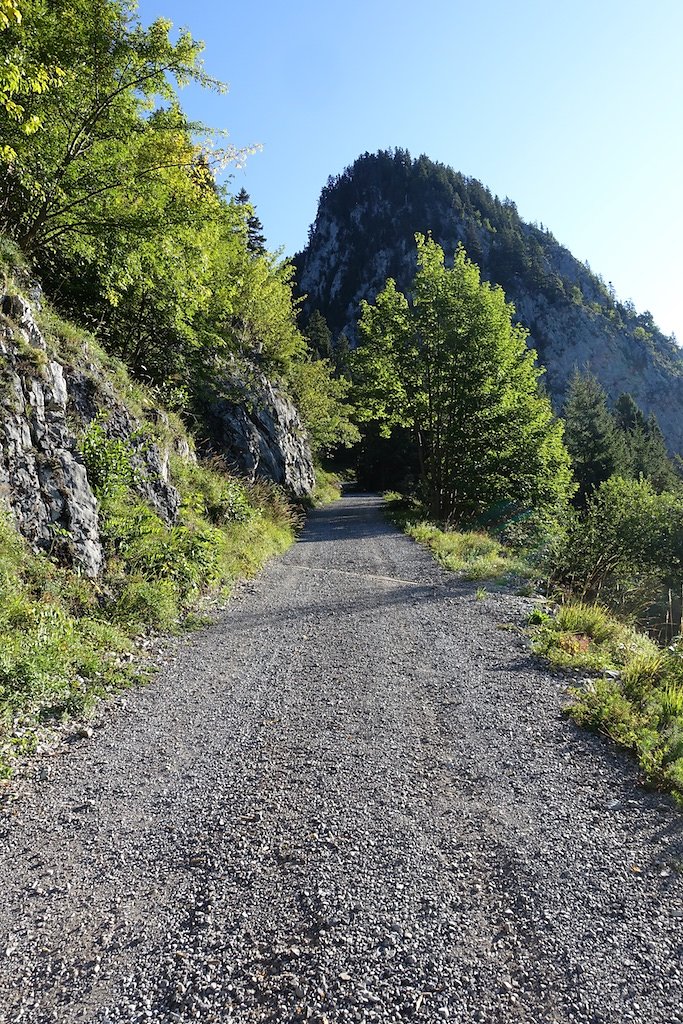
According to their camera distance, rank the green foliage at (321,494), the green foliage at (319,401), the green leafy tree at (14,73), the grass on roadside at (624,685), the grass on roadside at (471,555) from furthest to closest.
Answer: the green foliage at (319,401) < the green foliage at (321,494) < the grass on roadside at (471,555) < the green leafy tree at (14,73) < the grass on roadside at (624,685)

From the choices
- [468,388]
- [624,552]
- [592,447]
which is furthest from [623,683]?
[592,447]

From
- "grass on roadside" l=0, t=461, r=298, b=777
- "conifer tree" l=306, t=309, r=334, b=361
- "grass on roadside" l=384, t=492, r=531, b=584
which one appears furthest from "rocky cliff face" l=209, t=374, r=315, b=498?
"conifer tree" l=306, t=309, r=334, b=361

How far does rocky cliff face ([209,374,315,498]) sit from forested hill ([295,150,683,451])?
121137 millimetres

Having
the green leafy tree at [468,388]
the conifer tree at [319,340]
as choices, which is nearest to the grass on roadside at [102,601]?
the green leafy tree at [468,388]

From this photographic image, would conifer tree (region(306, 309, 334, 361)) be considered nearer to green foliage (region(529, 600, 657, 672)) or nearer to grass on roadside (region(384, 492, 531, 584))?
grass on roadside (region(384, 492, 531, 584))

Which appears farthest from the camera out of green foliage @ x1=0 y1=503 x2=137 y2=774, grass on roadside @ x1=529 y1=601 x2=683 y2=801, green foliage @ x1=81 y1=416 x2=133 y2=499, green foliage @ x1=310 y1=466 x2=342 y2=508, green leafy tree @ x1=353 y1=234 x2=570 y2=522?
green foliage @ x1=310 y1=466 x2=342 y2=508

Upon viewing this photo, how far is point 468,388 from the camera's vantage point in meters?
20.2

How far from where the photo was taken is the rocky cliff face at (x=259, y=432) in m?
17.4

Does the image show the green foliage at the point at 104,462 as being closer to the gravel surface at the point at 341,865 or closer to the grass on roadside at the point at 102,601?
the grass on roadside at the point at 102,601

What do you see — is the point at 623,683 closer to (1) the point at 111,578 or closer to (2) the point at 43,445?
(1) the point at 111,578

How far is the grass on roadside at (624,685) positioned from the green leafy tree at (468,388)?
13036 mm

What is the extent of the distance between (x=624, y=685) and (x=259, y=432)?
1685 centimetres

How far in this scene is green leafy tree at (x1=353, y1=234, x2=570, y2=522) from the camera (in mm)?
19859

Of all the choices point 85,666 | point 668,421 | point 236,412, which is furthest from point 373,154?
point 85,666
